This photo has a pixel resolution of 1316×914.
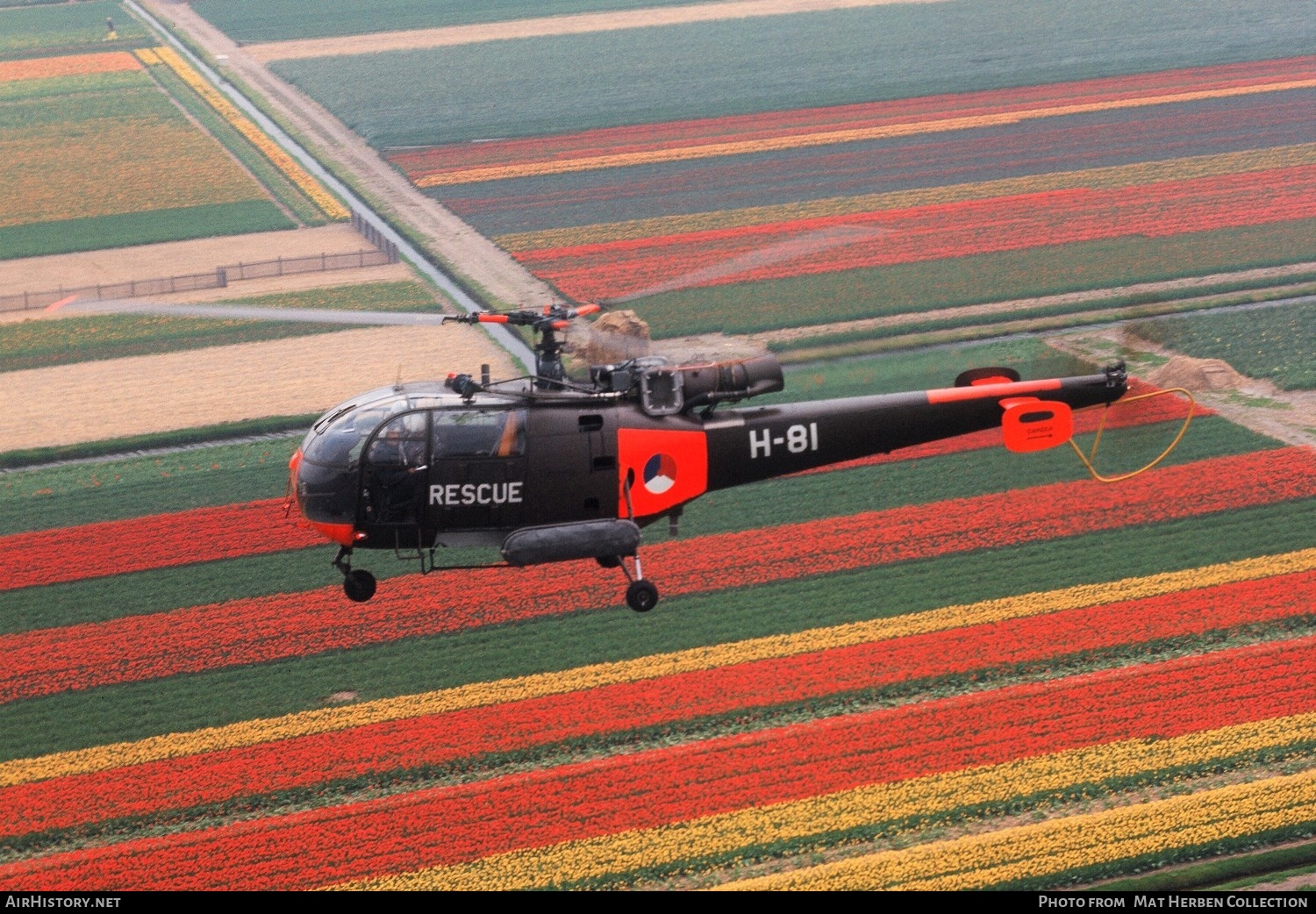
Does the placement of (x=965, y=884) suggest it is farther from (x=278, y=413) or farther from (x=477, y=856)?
(x=278, y=413)

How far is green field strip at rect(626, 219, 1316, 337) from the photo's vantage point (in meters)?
46.9

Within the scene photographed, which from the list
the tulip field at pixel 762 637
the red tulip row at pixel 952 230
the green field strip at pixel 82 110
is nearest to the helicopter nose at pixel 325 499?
the tulip field at pixel 762 637

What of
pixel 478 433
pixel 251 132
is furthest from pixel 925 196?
pixel 478 433

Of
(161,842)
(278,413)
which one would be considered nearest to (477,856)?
(161,842)

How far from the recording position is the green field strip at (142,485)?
118 feet

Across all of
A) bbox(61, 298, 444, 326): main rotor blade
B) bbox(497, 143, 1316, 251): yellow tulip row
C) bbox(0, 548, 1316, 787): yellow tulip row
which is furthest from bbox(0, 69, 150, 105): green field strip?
bbox(61, 298, 444, 326): main rotor blade

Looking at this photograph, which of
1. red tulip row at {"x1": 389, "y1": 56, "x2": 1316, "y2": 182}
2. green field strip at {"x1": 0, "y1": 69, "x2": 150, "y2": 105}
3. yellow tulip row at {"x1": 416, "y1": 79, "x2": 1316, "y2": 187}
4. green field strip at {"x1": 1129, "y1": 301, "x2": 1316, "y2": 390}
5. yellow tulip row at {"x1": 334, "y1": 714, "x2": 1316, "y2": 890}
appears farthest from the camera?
green field strip at {"x1": 0, "y1": 69, "x2": 150, "y2": 105}

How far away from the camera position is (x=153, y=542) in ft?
112

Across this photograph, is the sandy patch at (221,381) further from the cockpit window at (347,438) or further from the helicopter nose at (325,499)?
the cockpit window at (347,438)

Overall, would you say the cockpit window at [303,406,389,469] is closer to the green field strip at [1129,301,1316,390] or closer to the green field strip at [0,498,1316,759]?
the green field strip at [0,498,1316,759]

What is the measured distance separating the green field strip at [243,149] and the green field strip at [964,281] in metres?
17.8

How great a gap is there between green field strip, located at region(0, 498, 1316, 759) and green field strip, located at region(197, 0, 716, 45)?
64.8 m

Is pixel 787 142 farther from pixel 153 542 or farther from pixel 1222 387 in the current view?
pixel 153 542

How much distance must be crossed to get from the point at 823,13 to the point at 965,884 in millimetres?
71132
